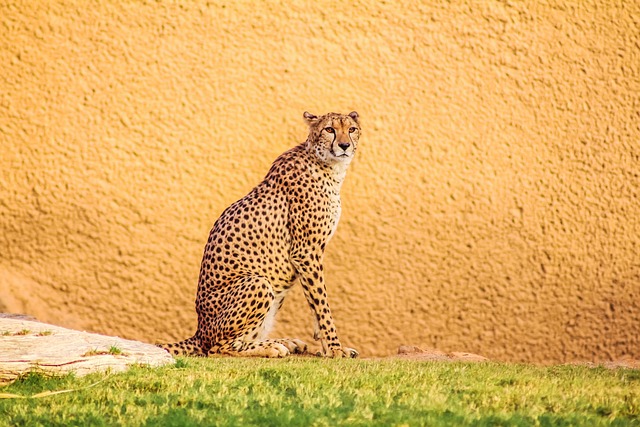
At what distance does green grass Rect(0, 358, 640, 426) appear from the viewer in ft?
13.2

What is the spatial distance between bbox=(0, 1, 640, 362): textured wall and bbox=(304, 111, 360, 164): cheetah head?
1397 millimetres

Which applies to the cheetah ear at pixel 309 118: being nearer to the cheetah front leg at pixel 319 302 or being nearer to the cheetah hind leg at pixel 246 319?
the cheetah front leg at pixel 319 302

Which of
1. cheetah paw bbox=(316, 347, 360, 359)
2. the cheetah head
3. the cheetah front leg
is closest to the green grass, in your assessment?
cheetah paw bbox=(316, 347, 360, 359)

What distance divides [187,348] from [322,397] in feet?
7.63

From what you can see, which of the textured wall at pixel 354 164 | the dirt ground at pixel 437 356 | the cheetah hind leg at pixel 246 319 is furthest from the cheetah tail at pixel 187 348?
the textured wall at pixel 354 164

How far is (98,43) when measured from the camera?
8188 millimetres

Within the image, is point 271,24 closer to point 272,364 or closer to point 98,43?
point 98,43

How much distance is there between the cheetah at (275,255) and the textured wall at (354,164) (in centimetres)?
132

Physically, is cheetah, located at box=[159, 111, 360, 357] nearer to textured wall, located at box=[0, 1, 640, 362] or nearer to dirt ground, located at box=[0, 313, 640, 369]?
dirt ground, located at box=[0, 313, 640, 369]

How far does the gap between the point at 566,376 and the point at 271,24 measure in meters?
4.26

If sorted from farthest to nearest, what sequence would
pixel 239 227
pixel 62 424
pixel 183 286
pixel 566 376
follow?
pixel 183 286, pixel 239 227, pixel 566 376, pixel 62 424

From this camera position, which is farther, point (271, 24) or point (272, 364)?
point (271, 24)

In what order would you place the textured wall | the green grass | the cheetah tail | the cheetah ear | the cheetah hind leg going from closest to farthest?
1. the green grass
2. the cheetah hind leg
3. the cheetah tail
4. the cheetah ear
5. the textured wall

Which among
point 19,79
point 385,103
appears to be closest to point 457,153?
point 385,103
